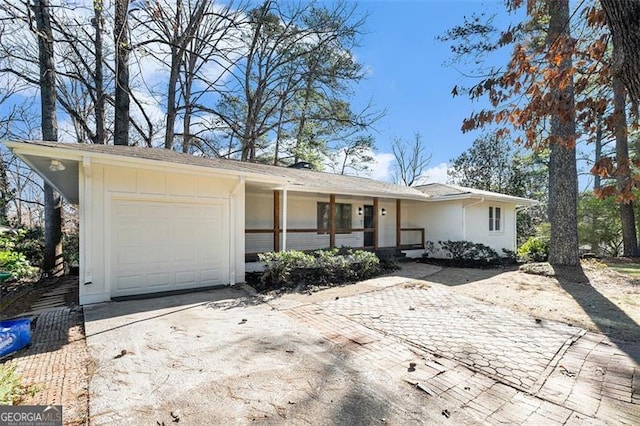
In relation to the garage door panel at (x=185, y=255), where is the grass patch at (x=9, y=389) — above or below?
below

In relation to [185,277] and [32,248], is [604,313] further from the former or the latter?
[32,248]

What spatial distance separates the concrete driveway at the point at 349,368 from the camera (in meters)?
2.72

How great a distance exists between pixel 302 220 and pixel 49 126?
914 cm

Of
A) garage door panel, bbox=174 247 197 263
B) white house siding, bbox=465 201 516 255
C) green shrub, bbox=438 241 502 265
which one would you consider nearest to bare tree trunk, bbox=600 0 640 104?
garage door panel, bbox=174 247 197 263

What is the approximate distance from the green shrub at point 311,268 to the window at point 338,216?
Result: 11.5ft

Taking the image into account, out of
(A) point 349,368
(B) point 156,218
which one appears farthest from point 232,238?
(A) point 349,368

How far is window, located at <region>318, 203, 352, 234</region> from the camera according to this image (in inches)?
508

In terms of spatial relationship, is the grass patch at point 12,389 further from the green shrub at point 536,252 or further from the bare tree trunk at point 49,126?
the green shrub at point 536,252

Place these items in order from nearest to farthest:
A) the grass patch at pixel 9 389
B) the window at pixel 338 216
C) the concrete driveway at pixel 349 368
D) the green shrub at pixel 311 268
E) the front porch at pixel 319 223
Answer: the grass patch at pixel 9 389, the concrete driveway at pixel 349 368, the green shrub at pixel 311 268, the front porch at pixel 319 223, the window at pixel 338 216

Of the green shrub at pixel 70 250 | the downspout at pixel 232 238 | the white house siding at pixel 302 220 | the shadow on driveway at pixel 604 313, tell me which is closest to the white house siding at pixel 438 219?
the white house siding at pixel 302 220

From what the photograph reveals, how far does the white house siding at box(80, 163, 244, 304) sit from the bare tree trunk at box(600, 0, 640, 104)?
268 inches

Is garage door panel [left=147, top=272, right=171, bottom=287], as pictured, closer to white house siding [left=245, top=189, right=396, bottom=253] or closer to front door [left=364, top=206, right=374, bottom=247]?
white house siding [left=245, top=189, right=396, bottom=253]

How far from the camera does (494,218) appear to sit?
1484cm

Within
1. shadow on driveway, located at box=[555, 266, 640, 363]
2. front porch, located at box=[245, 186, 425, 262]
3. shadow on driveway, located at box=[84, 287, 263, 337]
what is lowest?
shadow on driveway, located at box=[555, 266, 640, 363]
